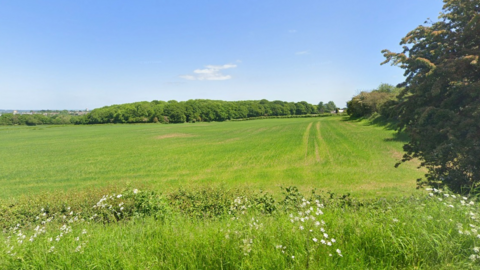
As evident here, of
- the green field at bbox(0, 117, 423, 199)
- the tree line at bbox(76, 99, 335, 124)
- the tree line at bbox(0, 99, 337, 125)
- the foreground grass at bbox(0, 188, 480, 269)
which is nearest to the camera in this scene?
the foreground grass at bbox(0, 188, 480, 269)

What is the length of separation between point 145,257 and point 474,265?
14.0 feet

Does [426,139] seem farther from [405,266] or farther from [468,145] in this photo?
[405,266]

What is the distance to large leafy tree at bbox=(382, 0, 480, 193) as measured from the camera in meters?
5.21

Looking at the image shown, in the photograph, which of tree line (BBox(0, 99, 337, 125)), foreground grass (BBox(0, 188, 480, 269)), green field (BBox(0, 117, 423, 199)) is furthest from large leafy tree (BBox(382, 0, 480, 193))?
tree line (BBox(0, 99, 337, 125))

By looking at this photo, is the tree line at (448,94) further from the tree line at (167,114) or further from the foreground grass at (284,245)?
the tree line at (167,114)

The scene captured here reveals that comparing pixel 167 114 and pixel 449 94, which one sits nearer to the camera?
pixel 449 94

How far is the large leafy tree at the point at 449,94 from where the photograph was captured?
5.21m

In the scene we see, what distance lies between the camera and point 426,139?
606 cm

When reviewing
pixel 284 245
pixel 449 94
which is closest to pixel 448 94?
pixel 449 94

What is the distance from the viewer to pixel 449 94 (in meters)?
5.98

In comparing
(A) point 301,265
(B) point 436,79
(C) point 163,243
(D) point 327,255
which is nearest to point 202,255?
(C) point 163,243

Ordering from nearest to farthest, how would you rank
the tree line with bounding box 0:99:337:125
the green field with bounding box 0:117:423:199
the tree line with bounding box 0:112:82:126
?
the green field with bounding box 0:117:423:199
the tree line with bounding box 0:112:82:126
the tree line with bounding box 0:99:337:125

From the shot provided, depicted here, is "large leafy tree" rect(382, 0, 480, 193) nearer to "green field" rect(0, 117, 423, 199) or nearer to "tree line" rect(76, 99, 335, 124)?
"green field" rect(0, 117, 423, 199)

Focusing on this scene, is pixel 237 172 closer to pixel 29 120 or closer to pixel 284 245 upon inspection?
pixel 284 245
